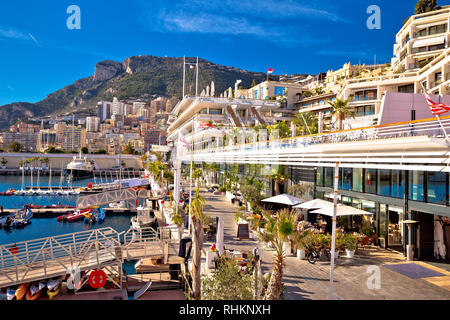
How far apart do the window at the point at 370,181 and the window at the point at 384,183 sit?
328mm

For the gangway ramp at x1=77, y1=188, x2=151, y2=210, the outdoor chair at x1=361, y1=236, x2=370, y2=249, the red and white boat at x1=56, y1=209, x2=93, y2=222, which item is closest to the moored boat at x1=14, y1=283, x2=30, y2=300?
the outdoor chair at x1=361, y1=236, x2=370, y2=249

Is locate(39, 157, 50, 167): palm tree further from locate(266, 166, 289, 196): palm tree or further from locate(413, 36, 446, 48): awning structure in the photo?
locate(413, 36, 446, 48): awning structure

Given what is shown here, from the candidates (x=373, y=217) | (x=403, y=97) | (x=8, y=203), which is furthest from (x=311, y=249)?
(x=8, y=203)

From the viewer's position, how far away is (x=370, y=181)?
16.7 meters

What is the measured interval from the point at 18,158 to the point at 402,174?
126 meters

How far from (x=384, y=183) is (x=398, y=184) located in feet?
3.15

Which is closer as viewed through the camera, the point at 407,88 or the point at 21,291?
the point at 21,291

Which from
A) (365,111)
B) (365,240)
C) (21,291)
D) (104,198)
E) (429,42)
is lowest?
(21,291)

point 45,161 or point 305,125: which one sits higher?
point 305,125

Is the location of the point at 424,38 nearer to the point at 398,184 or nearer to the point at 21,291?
the point at 398,184

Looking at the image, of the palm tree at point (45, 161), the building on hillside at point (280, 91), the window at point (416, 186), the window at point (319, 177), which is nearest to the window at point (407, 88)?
the building on hillside at point (280, 91)

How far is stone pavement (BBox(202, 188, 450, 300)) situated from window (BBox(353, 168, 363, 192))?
3.79 meters

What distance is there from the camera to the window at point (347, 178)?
1845cm

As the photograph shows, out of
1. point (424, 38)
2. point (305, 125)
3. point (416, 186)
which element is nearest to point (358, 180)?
point (416, 186)
